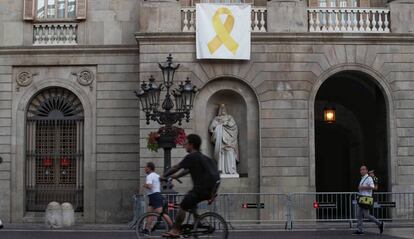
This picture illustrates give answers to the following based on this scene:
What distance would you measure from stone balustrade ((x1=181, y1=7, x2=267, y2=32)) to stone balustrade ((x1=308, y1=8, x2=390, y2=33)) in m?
1.73

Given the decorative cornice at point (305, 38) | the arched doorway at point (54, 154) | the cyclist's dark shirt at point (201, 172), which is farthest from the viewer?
the arched doorway at point (54, 154)

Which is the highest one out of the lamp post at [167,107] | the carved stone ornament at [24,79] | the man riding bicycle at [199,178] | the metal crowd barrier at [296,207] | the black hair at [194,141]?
the carved stone ornament at [24,79]

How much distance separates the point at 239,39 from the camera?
27.0m

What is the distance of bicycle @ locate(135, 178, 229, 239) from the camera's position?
46.5 feet

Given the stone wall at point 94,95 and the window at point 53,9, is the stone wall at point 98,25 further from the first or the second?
the window at point 53,9

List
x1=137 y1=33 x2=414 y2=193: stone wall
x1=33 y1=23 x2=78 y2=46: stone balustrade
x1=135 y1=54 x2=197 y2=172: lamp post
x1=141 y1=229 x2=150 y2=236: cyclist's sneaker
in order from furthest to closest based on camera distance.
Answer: x1=33 y1=23 x2=78 y2=46: stone balustrade → x1=137 y1=33 x2=414 y2=193: stone wall → x1=135 y1=54 x2=197 y2=172: lamp post → x1=141 y1=229 x2=150 y2=236: cyclist's sneaker

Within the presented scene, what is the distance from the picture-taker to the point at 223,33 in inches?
1066

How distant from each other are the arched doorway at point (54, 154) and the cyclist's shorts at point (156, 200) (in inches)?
387

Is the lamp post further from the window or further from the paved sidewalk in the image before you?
the window

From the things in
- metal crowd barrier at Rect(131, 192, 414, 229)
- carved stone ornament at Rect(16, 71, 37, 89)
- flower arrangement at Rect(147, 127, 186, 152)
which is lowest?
metal crowd barrier at Rect(131, 192, 414, 229)

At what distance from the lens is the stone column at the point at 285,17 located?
27.3 m

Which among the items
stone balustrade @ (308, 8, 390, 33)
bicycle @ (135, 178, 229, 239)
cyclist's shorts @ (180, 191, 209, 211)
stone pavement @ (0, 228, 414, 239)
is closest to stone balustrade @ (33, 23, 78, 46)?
stone pavement @ (0, 228, 414, 239)

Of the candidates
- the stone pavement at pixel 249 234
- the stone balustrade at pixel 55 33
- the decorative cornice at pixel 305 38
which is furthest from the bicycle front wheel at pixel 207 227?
the stone balustrade at pixel 55 33

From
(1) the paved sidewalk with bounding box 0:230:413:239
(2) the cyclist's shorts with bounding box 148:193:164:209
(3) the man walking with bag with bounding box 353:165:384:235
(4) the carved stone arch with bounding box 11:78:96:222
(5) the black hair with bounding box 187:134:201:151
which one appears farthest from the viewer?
(4) the carved stone arch with bounding box 11:78:96:222
